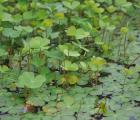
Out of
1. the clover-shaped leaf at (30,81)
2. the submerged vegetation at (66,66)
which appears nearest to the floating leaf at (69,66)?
the submerged vegetation at (66,66)

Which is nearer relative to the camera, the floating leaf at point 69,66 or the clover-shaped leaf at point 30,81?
the clover-shaped leaf at point 30,81

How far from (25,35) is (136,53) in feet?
2.27

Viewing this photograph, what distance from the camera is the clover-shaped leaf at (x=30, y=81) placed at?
193 cm

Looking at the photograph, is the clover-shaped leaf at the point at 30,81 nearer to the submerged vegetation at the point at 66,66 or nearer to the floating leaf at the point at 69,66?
the submerged vegetation at the point at 66,66

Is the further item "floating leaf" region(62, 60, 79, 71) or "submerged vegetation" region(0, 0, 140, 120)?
"floating leaf" region(62, 60, 79, 71)

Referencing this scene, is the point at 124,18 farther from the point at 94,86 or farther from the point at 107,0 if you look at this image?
the point at 94,86

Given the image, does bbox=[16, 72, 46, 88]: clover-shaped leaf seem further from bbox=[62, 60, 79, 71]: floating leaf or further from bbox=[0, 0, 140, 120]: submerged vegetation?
bbox=[62, 60, 79, 71]: floating leaf

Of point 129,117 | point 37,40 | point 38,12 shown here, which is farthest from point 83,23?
point 129,117

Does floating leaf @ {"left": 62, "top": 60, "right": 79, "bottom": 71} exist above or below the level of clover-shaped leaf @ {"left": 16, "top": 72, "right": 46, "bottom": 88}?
above

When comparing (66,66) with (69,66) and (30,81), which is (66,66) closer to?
(69,66)

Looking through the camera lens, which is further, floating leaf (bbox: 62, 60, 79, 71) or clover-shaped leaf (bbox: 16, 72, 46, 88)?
floating leaf (bbox: 62, 60, 79, 71)

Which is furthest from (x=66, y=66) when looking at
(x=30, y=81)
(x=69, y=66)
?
(x=30, y=81)

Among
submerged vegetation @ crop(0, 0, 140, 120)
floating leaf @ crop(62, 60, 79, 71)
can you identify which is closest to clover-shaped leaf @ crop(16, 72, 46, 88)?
submerged vegetation @ crop(0, 0, 140, 120)

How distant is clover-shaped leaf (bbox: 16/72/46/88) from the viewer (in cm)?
193
